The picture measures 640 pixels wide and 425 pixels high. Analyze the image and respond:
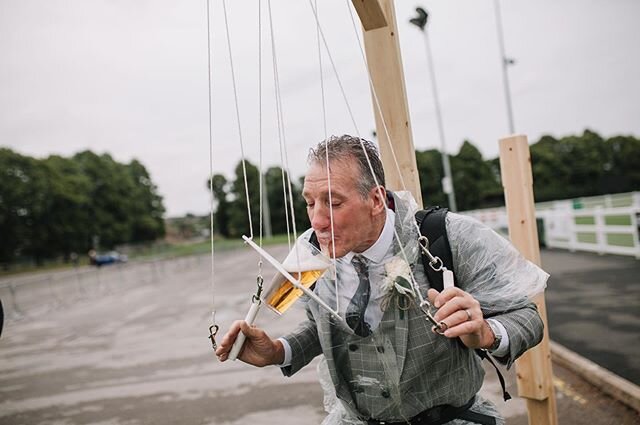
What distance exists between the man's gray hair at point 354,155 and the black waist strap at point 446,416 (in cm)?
83

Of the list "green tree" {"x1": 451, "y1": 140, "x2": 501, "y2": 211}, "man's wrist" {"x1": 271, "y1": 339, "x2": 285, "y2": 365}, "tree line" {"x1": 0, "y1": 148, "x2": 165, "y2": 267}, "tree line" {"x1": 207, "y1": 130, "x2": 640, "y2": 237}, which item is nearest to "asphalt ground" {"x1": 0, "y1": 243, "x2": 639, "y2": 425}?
"man's wrist" {"x1": 271, "y1": 339, "x2": 285, "y2": 365}

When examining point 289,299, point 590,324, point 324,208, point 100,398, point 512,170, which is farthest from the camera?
point 590,324

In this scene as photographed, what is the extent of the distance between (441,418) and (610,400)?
2.82 metres

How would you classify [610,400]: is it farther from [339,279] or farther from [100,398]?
[100,398]

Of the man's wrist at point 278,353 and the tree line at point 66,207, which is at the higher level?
the tree line at point 66,207

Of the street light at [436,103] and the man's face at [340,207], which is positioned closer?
the man's face at [340,207]

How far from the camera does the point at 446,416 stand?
162 centimetres

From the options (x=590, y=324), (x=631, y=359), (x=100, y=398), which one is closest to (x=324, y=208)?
(x=631, y=359)

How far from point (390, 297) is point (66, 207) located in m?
59.1

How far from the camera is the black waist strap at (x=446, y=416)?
162 cm

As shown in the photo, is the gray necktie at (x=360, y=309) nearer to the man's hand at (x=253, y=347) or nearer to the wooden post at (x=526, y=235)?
the man's hand at (x=253, y=347)

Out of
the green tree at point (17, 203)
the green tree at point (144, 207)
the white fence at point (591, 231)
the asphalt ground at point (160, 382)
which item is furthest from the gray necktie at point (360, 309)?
the green tree at point (144, 207)

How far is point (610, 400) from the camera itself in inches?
140

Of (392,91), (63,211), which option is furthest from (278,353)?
(63,211)
